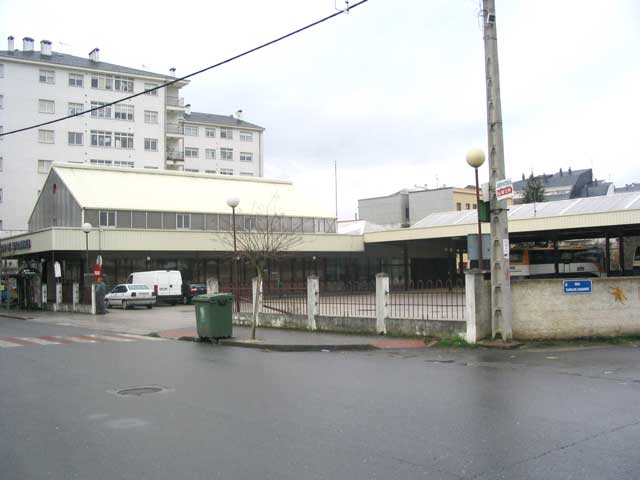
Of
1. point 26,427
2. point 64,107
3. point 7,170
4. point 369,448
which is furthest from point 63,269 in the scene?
point 369,448

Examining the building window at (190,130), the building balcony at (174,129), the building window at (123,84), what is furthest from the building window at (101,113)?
the building window at (190,130)

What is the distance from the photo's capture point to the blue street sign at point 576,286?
1520cm

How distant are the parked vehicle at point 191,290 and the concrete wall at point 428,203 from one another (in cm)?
4137

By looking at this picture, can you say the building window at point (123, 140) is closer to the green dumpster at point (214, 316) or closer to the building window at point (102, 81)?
the building window at point (102, 81)

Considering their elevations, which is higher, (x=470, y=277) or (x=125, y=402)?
(x=470, y=277)

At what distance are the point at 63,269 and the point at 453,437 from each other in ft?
134

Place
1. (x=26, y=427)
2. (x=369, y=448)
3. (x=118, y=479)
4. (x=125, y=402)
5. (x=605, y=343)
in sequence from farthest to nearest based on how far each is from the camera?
(x=605, y=343)
(x=125, y=402)
(x=26, y=427)
(x=369, y=448)
(x=118, y=479)

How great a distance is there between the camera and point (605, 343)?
49.1ft

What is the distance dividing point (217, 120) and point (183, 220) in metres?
A: 39.0

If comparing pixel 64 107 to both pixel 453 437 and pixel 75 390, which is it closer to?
pixel 75 390

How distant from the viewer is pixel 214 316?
58.1ft

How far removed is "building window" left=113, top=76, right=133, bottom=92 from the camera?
6350 centimetres

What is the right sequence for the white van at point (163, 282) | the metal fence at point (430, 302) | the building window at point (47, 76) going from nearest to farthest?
the metal fence at point (430, 302) → the white van at point (163, 282) → the building window at point (47, 76)

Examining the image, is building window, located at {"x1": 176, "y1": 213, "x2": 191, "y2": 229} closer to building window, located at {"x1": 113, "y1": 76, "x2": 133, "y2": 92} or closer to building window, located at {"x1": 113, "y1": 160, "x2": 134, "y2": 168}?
building window, located at {"x1": 113, "y1": 160, "x2": 134, "y2": 168}
